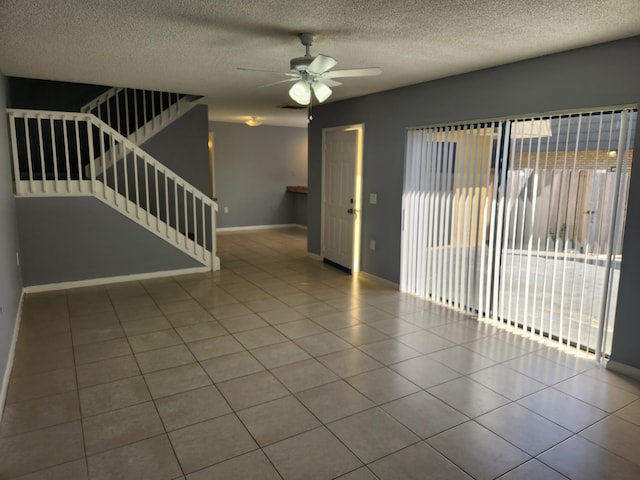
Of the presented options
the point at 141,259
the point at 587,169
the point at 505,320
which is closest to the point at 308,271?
the point at 141,259

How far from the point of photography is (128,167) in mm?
6098

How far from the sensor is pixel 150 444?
7.47ft

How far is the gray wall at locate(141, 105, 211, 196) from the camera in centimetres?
652

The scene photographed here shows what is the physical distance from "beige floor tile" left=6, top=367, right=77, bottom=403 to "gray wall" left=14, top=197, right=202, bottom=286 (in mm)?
2312

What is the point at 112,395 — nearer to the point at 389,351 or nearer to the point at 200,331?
the point at 200,331

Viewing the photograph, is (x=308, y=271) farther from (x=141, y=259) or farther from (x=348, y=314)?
(x=141, y=259)

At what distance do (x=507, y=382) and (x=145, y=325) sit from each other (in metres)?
3.05

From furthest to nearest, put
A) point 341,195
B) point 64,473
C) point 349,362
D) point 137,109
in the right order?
point 137,109 → point 341,195 → point 349,362 → point 64,473

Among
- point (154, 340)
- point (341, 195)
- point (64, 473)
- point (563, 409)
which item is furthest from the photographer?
point (341, 195)

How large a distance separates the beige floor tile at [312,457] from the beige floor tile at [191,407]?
0.50m

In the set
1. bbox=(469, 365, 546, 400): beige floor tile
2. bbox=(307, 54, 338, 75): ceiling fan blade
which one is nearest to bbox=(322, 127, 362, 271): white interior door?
bbox=(307, 54, 338, 75): ceiling fan blade

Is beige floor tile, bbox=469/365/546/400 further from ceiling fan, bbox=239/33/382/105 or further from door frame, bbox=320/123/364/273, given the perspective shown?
door frame, bbox=320/123/364/273

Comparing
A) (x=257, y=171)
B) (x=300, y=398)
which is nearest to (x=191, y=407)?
(x=300, y=398)

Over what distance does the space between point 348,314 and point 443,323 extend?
913 millimetres
